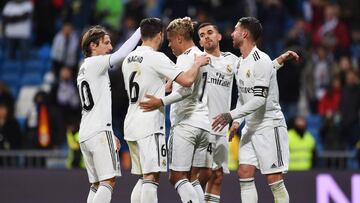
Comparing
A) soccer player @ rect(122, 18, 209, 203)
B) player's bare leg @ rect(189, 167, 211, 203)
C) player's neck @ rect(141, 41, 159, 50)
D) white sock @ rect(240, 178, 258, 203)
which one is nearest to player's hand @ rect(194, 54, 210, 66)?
soccer player @ rect(122, 18, 209, 203)

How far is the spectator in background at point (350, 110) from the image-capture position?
1880 cm

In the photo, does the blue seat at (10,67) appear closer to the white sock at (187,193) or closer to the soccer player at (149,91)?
the soccer player at (149,91)

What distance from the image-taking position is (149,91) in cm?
1255

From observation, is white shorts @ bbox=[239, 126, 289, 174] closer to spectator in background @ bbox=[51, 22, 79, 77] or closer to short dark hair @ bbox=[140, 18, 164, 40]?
short dark hair @ bbox=[140, 18, 164, 40]

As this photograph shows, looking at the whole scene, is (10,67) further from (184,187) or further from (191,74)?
(191,74)

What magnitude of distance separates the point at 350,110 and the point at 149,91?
7.26 metres

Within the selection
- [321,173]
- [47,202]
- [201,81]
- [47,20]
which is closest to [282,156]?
[201,81]

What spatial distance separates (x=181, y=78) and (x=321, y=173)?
4880mm

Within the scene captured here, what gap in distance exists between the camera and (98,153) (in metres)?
12.7

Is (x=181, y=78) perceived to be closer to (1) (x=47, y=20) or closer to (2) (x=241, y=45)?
(2) (x=241, y=45)

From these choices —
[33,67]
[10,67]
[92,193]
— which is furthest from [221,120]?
[10,67]

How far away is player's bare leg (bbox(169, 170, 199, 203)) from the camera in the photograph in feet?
41.1

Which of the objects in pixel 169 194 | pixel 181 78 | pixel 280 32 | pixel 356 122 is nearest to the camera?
pixel 181 78

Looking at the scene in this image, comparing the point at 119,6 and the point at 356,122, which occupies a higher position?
the point at 119,6
